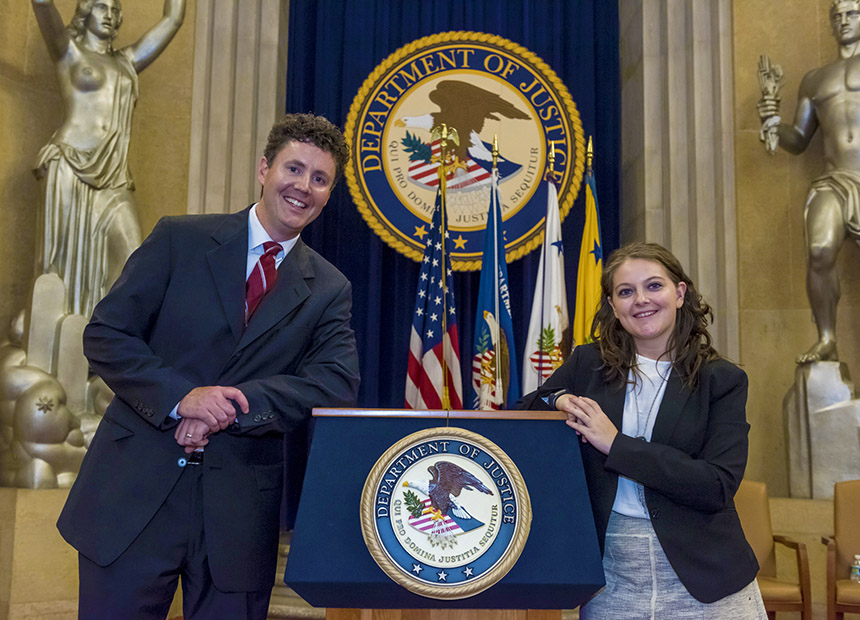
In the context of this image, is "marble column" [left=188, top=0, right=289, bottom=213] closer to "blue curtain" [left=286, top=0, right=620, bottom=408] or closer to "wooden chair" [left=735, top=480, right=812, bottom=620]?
"blue curtain" [left=286, top=0, right=620, bottom=408]

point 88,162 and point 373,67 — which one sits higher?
point 373,67

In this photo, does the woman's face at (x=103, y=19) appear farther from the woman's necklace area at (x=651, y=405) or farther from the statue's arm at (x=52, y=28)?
the woman's necklace area at (x=651, y=405)

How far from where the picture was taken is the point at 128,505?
1.94 metres

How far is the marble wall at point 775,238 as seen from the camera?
18.8ft

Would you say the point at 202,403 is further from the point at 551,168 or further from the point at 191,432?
the point at 551,168

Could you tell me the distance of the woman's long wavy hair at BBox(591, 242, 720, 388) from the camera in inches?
80.8

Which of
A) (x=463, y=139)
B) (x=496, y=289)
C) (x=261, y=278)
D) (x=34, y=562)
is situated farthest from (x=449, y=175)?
(x=261, y=278)

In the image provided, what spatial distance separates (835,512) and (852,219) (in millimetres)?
1857

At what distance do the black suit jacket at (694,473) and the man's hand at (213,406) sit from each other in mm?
825

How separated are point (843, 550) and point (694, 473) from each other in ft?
10.3

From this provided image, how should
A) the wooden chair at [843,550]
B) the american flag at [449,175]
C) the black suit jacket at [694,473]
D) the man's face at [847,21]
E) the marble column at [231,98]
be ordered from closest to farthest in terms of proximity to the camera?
the black suit jacket at [694,473]
the wooden chair at [843,550]
the man's face at [847,21]
the marble column at [231,98]
the american flag at [449,175]

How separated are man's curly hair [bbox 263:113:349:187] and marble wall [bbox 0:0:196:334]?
12.5ft

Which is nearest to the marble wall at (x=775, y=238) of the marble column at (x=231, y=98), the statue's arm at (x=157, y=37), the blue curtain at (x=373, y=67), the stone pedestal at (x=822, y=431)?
the stone pedestal at (x=822, y=431)

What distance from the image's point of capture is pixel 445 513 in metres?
1.68
